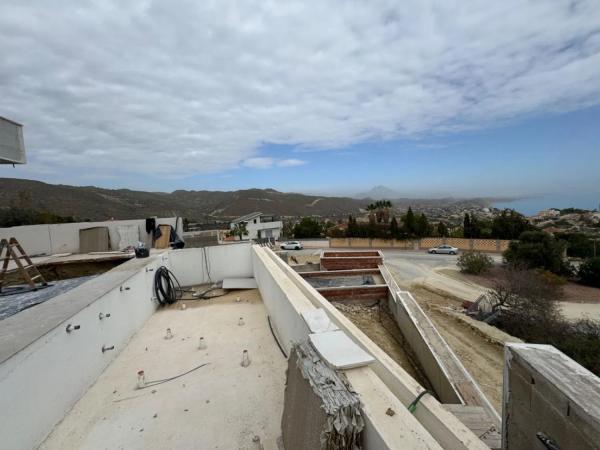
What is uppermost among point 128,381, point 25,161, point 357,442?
point 25,161

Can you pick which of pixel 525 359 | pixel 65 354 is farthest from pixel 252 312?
pixel 525 359

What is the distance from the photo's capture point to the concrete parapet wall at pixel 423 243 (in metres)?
26.9

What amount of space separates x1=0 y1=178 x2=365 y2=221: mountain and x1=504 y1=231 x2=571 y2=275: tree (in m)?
31.5

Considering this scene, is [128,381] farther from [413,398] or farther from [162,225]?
[162,225]

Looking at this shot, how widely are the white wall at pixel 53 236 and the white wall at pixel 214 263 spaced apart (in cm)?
428

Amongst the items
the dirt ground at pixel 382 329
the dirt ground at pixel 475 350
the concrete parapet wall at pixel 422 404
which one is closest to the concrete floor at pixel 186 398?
the concrete parapet wall at pixel 422 404

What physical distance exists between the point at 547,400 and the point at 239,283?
5680mm

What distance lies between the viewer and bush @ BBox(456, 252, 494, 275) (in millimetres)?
19672

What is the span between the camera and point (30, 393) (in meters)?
2.23

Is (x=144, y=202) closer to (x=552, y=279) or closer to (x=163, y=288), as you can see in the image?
(x=163, y=288)

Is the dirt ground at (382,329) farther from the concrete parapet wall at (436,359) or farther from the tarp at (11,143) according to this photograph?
the tarp at (11,143)

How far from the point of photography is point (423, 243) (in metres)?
29.4

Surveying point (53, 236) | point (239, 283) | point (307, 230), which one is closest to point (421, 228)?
point (307, 230)

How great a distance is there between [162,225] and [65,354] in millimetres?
8399
